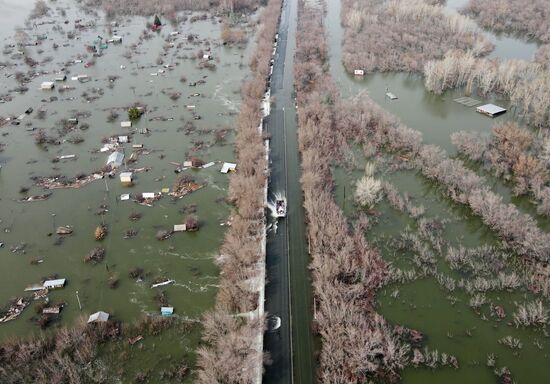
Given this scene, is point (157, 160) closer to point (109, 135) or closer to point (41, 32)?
point (109, 135)

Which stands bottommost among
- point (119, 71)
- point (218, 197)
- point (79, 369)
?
point (79, 369)

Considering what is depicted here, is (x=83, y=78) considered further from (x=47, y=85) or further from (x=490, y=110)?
(x=490, y=110)

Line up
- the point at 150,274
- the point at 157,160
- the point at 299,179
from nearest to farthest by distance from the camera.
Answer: the point at 150,274 → the point at 299,179 → the point at 157,160

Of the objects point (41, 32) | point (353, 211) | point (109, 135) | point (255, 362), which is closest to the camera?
point (255, 362)

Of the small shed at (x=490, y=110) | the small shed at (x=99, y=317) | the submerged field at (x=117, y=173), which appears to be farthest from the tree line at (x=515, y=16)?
the small shed at (x=99, y=317)

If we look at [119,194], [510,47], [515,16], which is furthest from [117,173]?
[515,16]

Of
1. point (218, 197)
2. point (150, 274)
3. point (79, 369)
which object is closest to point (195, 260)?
point (150, 274)

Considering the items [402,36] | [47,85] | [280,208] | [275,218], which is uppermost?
[402,36]

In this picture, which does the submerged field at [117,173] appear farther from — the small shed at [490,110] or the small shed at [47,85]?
the small shed at [490,110]
